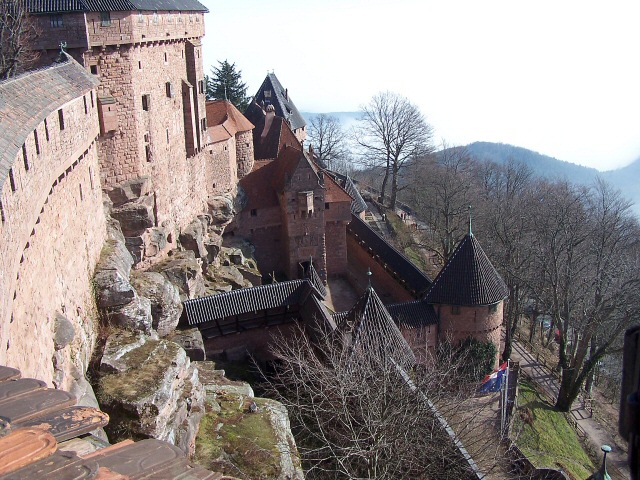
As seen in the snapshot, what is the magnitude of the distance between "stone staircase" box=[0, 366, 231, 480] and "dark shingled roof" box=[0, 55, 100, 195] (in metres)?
3.74

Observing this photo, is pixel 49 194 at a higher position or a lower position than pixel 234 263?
higher

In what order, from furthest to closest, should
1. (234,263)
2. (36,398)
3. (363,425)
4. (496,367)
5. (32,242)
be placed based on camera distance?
(234,263) < (496,367) < (363,425) < (32,242) < (36,398)

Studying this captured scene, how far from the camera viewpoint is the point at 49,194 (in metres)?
10.8

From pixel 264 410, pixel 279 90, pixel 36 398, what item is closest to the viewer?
pixel 36 398

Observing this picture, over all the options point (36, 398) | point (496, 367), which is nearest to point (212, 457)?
point (36, 398)

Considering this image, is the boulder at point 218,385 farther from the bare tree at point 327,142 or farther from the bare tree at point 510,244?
the bare tree at point 327,142

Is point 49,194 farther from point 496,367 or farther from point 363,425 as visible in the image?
point 496,367

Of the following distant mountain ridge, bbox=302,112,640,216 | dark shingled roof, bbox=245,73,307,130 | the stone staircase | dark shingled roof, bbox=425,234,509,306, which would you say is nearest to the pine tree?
dark shingled roof, bbox=245,73,307,130

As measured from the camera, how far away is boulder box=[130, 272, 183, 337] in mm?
16719

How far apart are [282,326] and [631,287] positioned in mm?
14831

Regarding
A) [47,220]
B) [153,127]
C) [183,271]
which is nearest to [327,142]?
[183,271]

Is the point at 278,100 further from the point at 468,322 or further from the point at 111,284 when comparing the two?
the point at 111,284

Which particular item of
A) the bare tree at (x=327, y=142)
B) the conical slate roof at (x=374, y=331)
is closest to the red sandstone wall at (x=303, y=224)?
the conical slate roof at (x=374, y=331)

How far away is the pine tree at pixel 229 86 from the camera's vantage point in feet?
161
